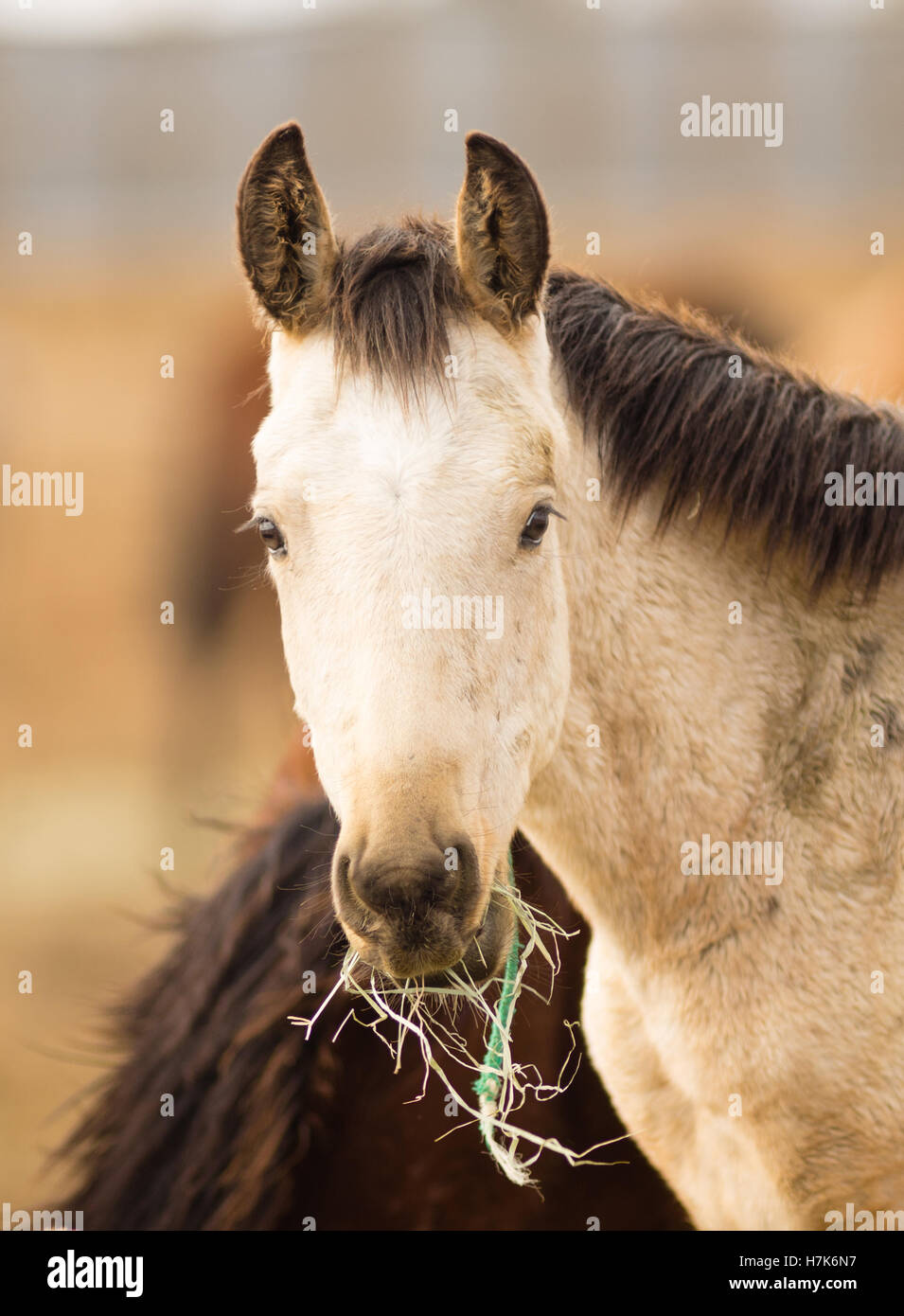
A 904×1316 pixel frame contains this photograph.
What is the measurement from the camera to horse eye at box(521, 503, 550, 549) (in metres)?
1.86

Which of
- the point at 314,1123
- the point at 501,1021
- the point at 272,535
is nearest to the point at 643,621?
the point at 272,535

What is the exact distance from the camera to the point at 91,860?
28.1 feet

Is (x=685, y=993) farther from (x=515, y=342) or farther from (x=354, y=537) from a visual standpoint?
(x=515, y=342)

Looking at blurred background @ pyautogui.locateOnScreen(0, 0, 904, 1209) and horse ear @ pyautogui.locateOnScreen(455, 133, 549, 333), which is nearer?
horse ear @ pyautogui.locateOnScreen(455, 133, 549, 333)

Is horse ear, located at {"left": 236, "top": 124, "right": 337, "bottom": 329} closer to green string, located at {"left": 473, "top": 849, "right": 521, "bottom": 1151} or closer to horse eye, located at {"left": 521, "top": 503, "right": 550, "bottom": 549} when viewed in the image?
horse eye, located at {"left": 521, "top": 503, "right": 550, "bottom": 549}

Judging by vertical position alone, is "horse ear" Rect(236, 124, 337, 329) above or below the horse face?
above

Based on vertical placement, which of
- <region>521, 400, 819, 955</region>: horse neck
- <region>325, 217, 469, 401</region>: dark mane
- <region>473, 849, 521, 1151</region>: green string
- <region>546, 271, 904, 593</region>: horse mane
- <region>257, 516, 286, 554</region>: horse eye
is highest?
<region>325, 217, 469, 401</region>: dark mane

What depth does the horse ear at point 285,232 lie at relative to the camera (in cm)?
196

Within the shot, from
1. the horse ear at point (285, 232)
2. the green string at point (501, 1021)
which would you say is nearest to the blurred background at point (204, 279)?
the horse ear at point (285, 232)

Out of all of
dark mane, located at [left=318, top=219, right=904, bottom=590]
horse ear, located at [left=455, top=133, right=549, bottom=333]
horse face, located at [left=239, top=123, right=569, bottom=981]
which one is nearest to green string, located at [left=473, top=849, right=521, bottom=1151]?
horse face, located at [left=239, top=123, right=569, bottom=981]

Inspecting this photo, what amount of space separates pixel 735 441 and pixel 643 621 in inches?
17.0

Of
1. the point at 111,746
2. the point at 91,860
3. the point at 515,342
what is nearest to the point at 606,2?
the point at 111,746

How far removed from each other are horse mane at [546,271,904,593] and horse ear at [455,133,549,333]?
29 centimetres

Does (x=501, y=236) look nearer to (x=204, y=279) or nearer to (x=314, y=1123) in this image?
(x=314, y=1123)
